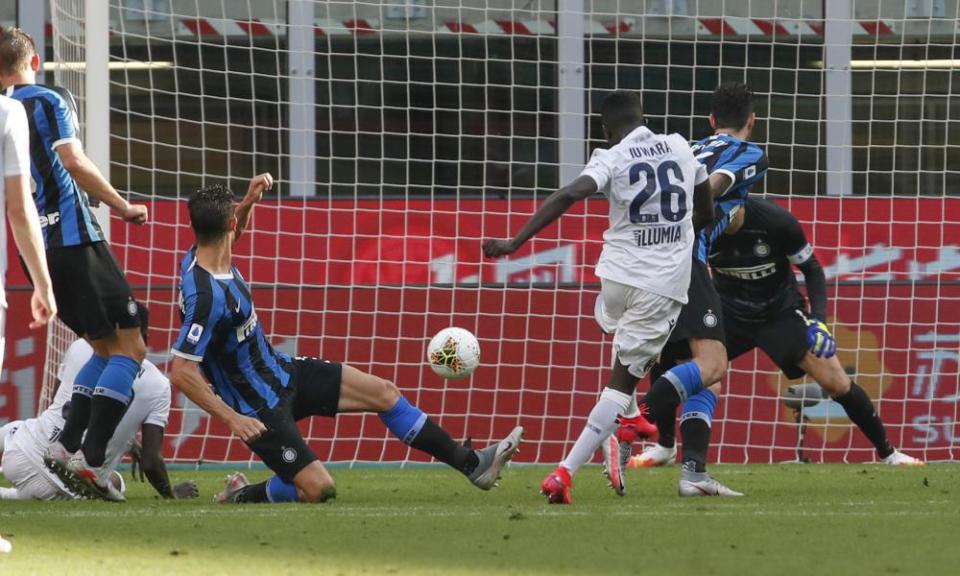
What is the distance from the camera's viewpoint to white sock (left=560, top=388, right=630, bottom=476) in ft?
19.7

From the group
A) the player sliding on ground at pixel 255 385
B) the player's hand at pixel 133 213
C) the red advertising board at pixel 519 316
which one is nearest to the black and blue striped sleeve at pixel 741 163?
the player sliding on ground at pixel 255 385

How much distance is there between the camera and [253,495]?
6.32 meters

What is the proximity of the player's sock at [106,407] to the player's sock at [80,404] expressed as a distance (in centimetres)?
9

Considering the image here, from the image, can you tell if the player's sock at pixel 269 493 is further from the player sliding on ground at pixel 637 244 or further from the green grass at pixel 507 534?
the player sliding on ground at pixel 637 244

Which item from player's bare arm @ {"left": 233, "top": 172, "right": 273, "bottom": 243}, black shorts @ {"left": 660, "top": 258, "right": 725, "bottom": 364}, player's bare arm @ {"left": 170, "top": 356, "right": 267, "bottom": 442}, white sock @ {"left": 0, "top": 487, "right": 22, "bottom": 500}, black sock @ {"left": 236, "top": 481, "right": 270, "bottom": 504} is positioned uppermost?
player's bare arm @ {"left": 233, "top": 172, "right": 273, "bottom": 243}

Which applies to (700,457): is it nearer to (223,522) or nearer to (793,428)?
(223,522)

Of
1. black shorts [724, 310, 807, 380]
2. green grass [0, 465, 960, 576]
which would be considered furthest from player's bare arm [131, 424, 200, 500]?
black shorts [724, 310, 807, 380]

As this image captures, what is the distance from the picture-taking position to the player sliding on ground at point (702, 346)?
6441mm

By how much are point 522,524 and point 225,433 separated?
5385 mm

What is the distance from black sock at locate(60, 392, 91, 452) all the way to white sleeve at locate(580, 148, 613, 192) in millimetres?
2112

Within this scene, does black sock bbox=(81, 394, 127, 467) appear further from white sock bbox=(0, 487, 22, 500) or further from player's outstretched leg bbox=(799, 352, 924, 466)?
player's outstretched leg bbox=(799, 352, 924, 466)

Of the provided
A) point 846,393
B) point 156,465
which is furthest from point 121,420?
point 846,393

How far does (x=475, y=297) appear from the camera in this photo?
10508mm

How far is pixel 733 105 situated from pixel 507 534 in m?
2.70
